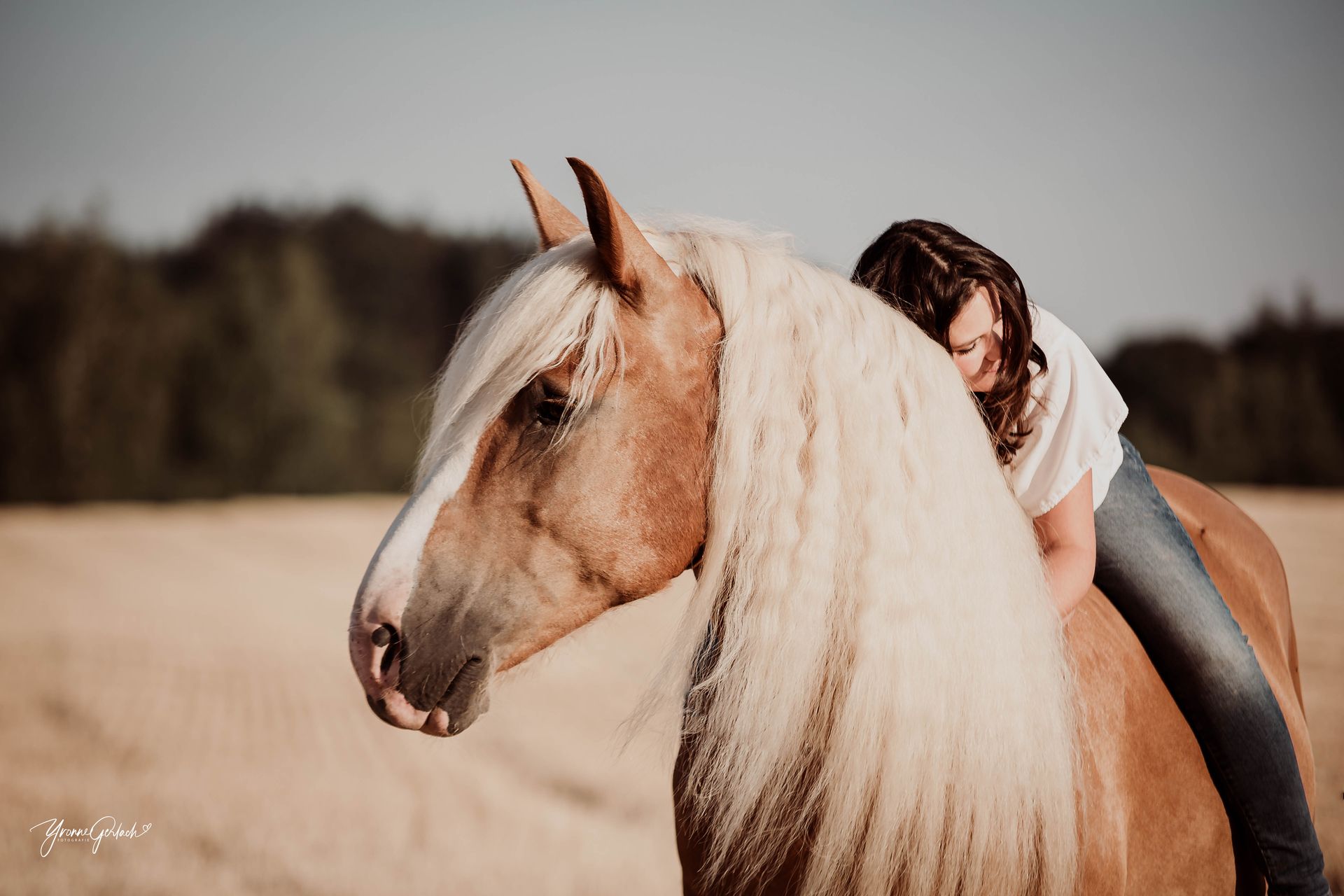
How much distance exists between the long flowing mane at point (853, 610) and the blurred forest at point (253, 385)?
18200mm

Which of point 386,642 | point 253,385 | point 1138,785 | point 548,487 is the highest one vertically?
point 548,487

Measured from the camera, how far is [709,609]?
152 cm

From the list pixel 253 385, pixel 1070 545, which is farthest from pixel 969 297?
pixel 253 385

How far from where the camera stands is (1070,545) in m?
1.67

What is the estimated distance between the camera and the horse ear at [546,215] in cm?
179

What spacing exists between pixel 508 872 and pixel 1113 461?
12.2ft

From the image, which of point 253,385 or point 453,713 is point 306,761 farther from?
point 253,385

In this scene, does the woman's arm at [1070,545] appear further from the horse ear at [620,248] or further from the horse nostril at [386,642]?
the horse nostril at [386,642]

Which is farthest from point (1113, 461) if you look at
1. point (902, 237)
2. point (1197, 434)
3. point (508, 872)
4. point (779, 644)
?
point (1197, 434)

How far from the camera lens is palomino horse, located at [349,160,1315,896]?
4.71 ft

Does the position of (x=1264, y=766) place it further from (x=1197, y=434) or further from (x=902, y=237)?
(x=1197, y=434)

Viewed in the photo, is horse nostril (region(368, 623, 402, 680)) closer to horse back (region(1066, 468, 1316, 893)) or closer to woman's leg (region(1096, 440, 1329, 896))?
horse back (region(1066, 468, 1316, 893))

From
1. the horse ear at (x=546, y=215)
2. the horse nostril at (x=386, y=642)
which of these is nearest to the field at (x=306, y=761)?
the horse nostril at (x=386, y=642)

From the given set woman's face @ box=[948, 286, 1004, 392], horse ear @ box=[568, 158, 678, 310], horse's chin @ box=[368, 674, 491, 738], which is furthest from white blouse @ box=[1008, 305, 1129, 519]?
horse's chin @ box=[368, 674, 491, 738]
